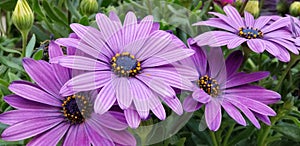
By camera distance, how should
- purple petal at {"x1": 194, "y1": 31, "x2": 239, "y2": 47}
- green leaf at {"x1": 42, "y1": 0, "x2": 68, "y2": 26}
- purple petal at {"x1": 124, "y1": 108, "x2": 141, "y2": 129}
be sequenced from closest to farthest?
purple petal at {"x1": 124, "y1": 108, "x2": 141, "y2": 129} → purple petal at {"x1": 194, "y1": 31, "x2": 239, "y2": 47} → green leaf at {"x1": 42, "y1": 0, "x2": 68, "y2": 26}

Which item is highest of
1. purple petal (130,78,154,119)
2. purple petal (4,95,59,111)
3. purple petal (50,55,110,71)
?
purple petal (50,55,110,71)

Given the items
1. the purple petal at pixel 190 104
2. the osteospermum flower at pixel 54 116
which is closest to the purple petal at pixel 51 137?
the osteospermum flower at pixel 54 116

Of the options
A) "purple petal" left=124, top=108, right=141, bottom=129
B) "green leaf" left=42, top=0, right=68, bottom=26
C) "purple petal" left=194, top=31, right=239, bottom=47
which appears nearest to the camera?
"purple petal" left=124, top=108, right=141, bottom=129

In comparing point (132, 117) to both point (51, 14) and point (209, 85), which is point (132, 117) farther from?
point (51, 14)

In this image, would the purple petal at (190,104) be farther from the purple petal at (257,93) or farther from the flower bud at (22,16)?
the flower bud at (22,16)

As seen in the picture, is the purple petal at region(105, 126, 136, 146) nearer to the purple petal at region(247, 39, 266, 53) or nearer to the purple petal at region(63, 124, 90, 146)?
the purple petal at region(63, 124, 90, 146)

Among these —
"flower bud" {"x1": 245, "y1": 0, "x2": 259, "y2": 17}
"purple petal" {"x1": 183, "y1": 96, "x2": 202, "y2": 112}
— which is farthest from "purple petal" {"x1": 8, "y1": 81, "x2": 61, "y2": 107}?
"flower bud" {"x1": 245, "y1": 0, "x2": 259, "y2": 17}
